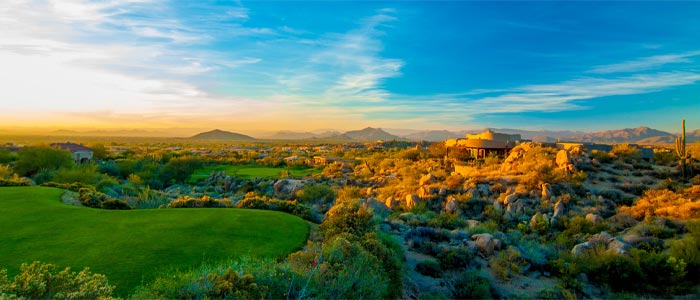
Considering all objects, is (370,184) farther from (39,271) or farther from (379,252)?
(39,271)

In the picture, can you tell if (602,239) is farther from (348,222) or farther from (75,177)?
(75,177)

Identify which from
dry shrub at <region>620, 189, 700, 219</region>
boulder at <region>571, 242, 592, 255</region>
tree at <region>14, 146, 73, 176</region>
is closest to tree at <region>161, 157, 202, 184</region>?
tree at <region>14, 146, 73, 176</region>

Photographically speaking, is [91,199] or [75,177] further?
[75,177]

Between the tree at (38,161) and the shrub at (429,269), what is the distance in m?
31.9

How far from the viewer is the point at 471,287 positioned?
8.41m

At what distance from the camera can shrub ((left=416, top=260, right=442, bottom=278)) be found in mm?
9383

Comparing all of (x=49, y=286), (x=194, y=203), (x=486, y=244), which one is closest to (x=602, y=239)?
(x=486, y=244)

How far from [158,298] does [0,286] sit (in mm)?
1347

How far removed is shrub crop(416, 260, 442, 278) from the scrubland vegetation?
0.03 metres

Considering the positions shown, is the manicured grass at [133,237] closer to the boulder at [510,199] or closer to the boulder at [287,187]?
the boulder at [510,199]

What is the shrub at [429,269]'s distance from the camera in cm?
938

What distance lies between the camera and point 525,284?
9.38 metres

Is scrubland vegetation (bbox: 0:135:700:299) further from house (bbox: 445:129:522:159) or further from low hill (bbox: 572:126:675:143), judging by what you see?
low hill (bbox: 572:126:675:143)

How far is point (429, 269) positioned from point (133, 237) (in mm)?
6975
